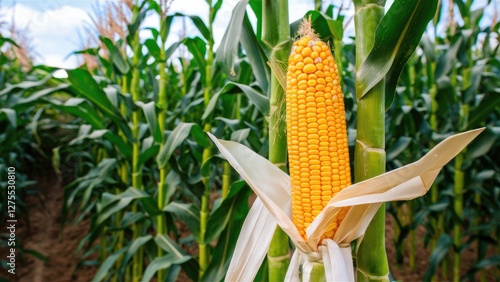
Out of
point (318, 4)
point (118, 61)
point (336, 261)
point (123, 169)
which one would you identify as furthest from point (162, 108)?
point (336, 261)

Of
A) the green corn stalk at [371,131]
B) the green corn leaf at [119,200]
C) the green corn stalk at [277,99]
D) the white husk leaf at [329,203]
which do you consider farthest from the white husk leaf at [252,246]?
the green corn leaf at [119,200]

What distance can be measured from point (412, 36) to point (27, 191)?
3.67 meters

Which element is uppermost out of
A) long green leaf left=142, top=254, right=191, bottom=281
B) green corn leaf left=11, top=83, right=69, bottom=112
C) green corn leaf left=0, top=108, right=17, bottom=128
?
green corn leaf left=11, top=83, right=69, bottom=112

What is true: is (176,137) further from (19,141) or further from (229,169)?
(19,141)

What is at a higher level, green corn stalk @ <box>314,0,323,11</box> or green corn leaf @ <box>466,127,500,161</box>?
green corn stalk @ <box>314,0,323,11</box>

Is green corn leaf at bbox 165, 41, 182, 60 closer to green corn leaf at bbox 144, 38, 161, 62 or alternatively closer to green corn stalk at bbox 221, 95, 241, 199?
green corn leaf at bbox 144, 38, 161, 62

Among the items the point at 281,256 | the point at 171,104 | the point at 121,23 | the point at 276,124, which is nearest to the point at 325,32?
the point at 276,124

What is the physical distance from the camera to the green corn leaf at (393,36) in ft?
2.66

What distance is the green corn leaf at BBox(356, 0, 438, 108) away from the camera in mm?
810

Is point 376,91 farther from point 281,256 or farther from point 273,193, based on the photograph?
point 281,256

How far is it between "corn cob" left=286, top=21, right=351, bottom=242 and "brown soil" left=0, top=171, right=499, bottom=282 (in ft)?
8.89

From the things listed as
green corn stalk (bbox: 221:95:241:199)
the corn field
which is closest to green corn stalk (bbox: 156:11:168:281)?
the corn field

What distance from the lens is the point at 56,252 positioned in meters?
3.63

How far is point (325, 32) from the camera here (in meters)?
1.38
